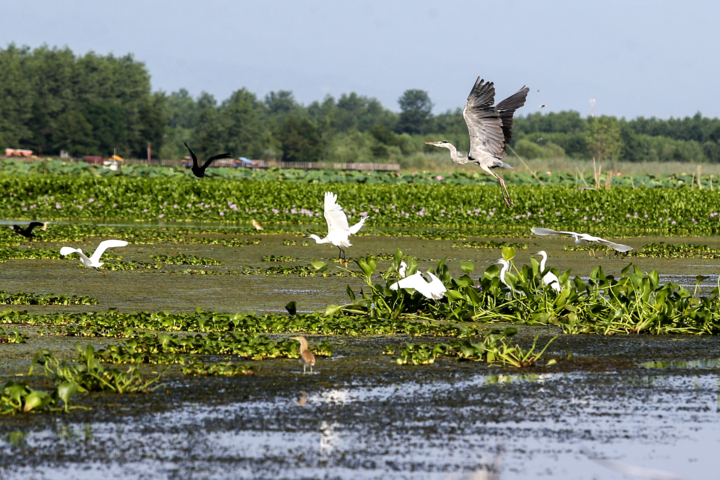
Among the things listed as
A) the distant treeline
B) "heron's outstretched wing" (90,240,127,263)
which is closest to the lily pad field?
"heron's outstretched wing" (90,240,127,263)

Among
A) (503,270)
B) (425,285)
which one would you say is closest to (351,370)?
(425,285)

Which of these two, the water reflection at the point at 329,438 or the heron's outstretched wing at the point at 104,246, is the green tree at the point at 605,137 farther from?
the water reflection at the point at 329,438

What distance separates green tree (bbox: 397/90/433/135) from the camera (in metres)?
167

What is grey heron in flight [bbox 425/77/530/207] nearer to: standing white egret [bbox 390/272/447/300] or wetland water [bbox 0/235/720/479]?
standing white egret [bbox 390/272/447/300]

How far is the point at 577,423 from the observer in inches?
230

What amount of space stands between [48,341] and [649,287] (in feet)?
19.1

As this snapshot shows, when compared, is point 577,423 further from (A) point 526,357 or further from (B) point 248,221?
(B) point 248,221

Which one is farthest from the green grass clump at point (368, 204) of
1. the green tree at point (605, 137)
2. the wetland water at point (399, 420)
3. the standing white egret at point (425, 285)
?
the green tree at point (605, 137)

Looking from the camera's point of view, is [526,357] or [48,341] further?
[48,341]

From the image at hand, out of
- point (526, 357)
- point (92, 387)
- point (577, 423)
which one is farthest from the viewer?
point (526, 357)

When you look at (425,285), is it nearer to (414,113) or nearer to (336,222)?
(336,222)

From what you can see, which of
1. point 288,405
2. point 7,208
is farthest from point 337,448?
point 7,208

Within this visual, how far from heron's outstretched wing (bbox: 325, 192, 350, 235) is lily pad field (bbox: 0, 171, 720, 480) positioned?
0.81 m

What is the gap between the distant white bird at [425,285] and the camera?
929 centimetres
